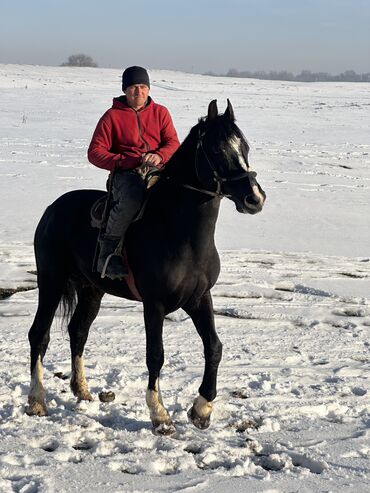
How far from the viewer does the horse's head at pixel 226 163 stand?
4.10m

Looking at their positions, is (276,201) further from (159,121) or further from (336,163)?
(159,121)

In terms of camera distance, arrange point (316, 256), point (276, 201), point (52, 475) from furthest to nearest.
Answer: point (276, 201) < point (316, 256) < point (52, 475)

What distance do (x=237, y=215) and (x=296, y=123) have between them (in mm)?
17677

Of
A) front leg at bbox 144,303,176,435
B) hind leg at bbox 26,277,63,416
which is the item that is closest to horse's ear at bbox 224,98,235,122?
front leg at bbox 144,303,176,435

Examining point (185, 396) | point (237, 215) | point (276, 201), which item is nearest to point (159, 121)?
point (185, 396)

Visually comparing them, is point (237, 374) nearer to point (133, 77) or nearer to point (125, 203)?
point (125, 203)

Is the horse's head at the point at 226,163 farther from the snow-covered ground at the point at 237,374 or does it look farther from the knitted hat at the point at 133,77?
the snow-covered ground at the point at 237,374

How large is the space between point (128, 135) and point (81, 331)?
1677 millimetres

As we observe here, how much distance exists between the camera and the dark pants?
4762mm

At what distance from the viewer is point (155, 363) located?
189 inches

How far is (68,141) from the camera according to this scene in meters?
21.7

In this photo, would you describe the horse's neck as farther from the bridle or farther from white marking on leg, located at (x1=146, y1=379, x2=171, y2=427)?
white marking on leg, located at (x1=146, y1=379, x2=171, y2=427)

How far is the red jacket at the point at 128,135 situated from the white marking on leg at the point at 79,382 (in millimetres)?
1619

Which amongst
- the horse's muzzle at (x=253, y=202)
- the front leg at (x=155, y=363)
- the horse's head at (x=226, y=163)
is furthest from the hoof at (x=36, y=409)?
the horse's muzzle at (x=253, y=202)
